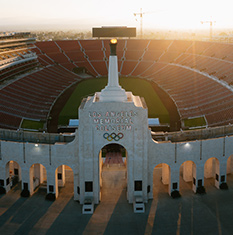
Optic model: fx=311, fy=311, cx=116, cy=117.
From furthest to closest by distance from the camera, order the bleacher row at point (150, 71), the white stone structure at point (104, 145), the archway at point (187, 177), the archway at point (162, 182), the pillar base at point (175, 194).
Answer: the bleacher row at point (150, 71) < the archway at point (187, 177) < the archway at point (162, 182) < the pillar base at point (175, 194) < the white stone structure at point (104, 145)

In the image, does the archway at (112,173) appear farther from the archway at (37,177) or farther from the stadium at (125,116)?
the archway at (37,177)

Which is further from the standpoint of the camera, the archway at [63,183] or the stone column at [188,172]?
the stone column at [188,172]

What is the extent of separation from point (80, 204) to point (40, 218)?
4.41 m

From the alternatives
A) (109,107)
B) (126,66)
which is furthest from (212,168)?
(126,66)

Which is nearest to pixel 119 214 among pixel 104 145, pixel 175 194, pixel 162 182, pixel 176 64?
pixel 175 194

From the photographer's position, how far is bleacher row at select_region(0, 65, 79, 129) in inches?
2357

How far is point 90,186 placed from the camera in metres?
31.8

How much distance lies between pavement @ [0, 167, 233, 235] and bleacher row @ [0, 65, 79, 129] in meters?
26.1

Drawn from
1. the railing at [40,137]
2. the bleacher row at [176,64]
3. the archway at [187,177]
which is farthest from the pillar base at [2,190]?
the bleacher row at [176,64]

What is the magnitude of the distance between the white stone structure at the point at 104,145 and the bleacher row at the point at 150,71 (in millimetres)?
21362

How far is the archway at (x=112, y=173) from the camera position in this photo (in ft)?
112

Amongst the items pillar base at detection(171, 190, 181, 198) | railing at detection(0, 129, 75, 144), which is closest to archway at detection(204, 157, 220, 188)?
pillar base at detection(171, 190, 181, 198)

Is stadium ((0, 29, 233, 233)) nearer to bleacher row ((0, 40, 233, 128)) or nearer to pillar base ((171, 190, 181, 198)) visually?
pillar base ((171, 190, 181, 198))

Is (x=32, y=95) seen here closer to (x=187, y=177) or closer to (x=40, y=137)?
(x=40, y=137)
